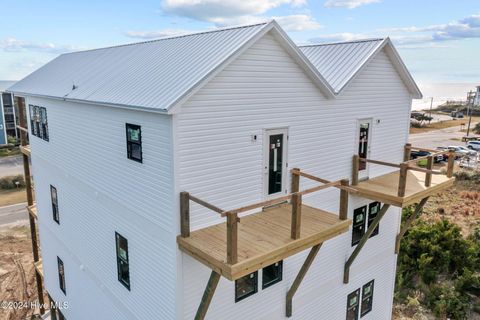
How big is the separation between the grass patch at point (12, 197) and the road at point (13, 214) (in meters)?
1.25

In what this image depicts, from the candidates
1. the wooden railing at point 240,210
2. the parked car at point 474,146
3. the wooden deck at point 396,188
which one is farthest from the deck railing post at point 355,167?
the parked car at point 474,146

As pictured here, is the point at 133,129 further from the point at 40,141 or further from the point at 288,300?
the point at 40,141

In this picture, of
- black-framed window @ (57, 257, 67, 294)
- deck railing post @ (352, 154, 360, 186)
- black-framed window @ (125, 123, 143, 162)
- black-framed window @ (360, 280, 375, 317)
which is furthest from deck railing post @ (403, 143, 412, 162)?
black-framed window @ (57, 257, 67, 294)

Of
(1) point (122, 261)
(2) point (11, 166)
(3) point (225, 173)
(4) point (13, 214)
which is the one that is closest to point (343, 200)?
(3) point (225, 173)

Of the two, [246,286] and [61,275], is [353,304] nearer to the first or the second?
[246,286]

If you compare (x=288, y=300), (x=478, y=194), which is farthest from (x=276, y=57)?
(x=478, y=194)

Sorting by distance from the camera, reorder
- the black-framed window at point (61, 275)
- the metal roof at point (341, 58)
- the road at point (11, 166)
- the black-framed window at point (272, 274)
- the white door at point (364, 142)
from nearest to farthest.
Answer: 1. the black-framed window at point (272, 274)
2. the metal roof at point (341, 58)
3. the white door at point (364, 142)
4. the black-framed window at point (61, 275)
5. the road at point (11, 166)

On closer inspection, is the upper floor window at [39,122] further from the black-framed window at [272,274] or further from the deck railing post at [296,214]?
the deck railing post at [296,214]

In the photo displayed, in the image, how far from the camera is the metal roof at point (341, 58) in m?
10.7

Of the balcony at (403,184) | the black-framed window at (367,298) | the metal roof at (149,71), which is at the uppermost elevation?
the metal roof at (149,71)

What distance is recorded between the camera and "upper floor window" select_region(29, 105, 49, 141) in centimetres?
1381

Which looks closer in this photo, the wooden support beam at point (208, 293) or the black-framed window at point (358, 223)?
the wooden support beam at point (208, 293)

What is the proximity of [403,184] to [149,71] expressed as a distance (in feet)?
23.9

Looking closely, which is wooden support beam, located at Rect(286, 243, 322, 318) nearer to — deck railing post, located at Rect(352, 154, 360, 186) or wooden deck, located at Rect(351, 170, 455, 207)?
wooden deck, located at Rect(351, 170, 455, 207)
